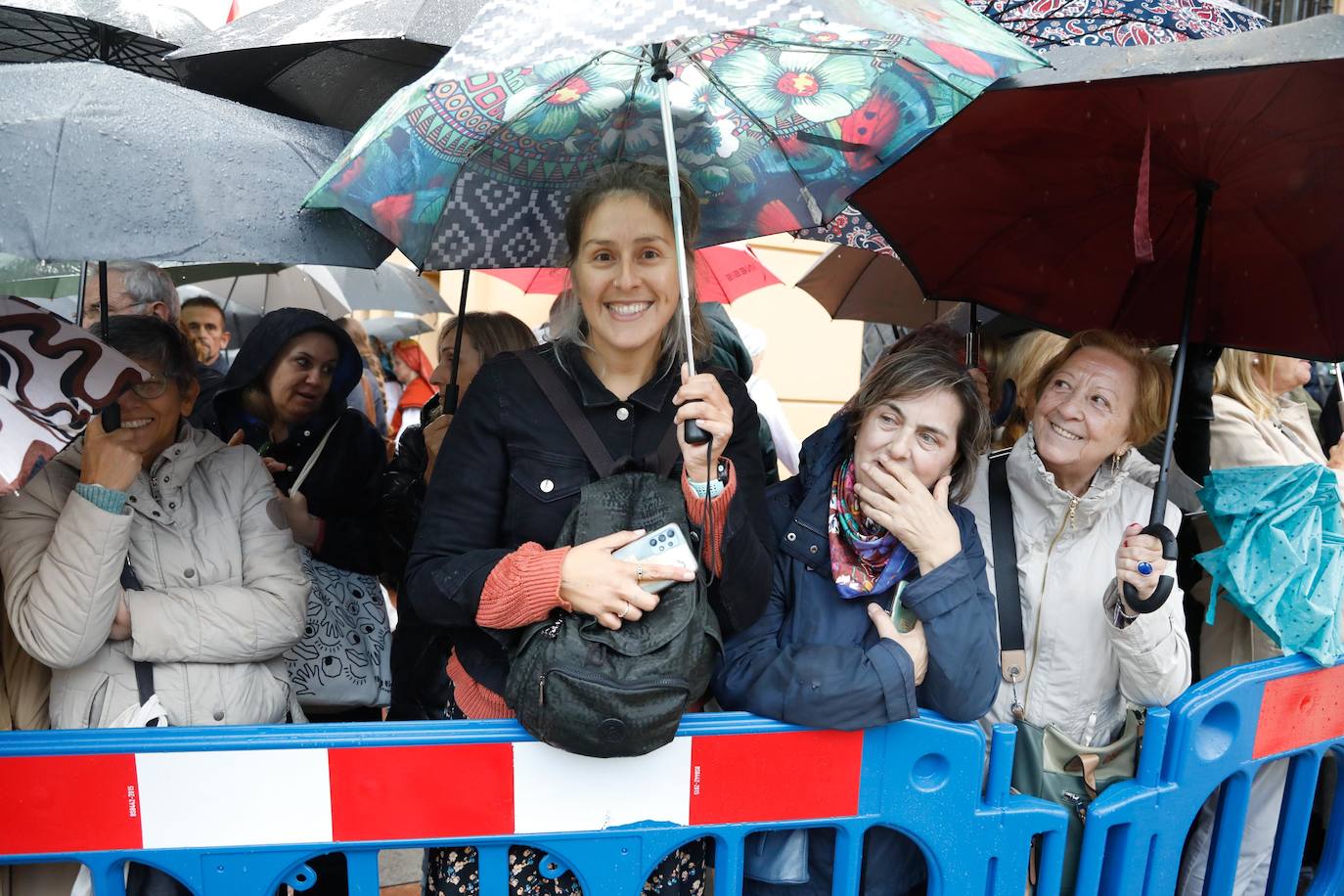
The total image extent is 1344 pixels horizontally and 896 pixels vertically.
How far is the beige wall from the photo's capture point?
8.37 metres

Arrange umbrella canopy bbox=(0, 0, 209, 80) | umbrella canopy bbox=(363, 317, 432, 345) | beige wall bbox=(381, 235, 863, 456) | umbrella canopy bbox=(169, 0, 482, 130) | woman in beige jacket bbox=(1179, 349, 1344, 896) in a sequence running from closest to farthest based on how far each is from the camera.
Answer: umbrella canopy bbox=(169, 0, 482, 130) < woman in beige jacket bbox=(1179, 349, 1344, 896) < umbrella canopy bbox=(0, 0, 209, 80) < beige wall bbox=(381, 235, 863, 456) < umbrella canopy bbox=(363, 317, 432, 345)

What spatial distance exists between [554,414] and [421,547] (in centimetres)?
37

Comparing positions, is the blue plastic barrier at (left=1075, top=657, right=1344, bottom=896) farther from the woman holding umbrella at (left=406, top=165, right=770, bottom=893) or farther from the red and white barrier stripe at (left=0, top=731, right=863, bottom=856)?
the woman holding umbrella at (left=406, top=165, right=770, bottom=893)

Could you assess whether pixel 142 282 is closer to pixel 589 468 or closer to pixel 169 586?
pixel 169 586

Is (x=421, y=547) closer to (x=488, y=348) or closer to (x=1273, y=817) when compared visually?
(x=488, y=348)

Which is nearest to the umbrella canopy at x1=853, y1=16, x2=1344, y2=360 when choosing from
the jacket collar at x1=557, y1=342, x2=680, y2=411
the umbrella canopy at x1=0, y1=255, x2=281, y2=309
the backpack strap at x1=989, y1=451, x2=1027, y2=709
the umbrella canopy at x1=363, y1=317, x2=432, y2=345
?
the backpack strap at x1=989, y1=451, x2=1027, y2=709

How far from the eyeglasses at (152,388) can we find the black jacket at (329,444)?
0.85 metres

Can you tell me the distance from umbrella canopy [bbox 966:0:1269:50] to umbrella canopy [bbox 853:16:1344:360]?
0.30m

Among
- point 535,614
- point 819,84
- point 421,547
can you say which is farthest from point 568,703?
point 819,84

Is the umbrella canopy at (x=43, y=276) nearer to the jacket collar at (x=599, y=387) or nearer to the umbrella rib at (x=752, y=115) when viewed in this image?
the jacket collar at (x=599, y=387)

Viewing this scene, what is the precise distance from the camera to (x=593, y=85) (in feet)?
7.72

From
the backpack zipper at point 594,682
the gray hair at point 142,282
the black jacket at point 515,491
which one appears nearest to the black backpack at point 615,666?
the backpack zipper at point 594,682

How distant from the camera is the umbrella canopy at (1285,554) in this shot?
2.40 metres

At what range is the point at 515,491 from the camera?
6.51 feet
